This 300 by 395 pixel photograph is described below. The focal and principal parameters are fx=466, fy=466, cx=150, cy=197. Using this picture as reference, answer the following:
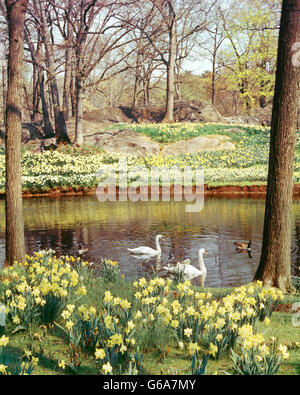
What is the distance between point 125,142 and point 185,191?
8.38 metres

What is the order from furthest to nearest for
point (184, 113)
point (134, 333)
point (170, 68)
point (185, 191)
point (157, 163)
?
point (184, 113) → point (170, 68) → point (157, 163) → point (185, 191) → point (134, 333)

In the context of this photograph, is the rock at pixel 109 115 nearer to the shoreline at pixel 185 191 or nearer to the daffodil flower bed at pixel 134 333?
the shoreline at pixel 185 191

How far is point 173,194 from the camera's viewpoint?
2036 centimetres

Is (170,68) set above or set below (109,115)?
above

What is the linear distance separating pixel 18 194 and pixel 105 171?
15.0m

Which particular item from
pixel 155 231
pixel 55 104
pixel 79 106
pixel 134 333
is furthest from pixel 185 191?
pixel 134 333

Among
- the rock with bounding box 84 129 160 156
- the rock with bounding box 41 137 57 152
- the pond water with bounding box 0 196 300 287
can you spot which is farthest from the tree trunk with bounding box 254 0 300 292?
the rock with bounding box 41 137 57 152

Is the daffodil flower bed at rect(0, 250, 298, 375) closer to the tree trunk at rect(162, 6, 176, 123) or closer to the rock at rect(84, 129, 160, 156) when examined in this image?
the rock at rect(84, 129, 160, 156)

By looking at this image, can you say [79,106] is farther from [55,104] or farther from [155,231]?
[155,231]

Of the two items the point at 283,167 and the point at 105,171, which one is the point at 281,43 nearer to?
the point at 283,167

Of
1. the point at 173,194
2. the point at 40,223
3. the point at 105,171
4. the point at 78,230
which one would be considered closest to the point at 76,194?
the point at 105,171

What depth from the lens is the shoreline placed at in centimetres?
2006

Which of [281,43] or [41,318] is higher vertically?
[281,43]

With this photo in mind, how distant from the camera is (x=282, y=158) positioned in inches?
266
